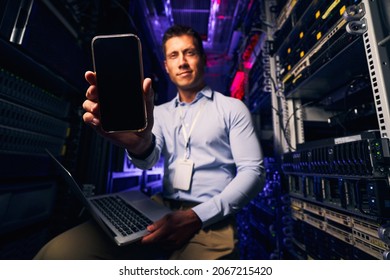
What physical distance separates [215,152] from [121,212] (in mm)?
497

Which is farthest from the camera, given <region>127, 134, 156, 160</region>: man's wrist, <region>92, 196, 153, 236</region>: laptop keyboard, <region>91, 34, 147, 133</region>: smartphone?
<region>127, 134, 156, 160</region>: man's wrist

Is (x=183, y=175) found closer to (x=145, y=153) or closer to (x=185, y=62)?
(x=145, y=153)

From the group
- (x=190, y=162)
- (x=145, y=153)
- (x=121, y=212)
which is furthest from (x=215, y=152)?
(x=121, y=212)

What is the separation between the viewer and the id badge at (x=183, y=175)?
3.09ft

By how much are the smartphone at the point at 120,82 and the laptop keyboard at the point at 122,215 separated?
0.34 metres

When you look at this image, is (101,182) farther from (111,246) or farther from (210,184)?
(210,184)

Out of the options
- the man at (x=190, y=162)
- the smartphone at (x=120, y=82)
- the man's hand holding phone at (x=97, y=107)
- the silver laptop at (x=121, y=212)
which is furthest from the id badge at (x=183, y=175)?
the smartphone at (x=120, y=82)

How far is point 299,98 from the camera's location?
1.25 metres

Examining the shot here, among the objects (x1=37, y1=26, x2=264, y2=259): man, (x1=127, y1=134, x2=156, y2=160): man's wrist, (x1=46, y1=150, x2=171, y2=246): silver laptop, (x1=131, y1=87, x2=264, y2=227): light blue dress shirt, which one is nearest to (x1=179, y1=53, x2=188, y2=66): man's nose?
(x1=37, y1=26, x2=264, y2=259): man

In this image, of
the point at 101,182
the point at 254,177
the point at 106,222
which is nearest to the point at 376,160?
the point at 254,177

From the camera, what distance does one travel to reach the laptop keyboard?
674 mm

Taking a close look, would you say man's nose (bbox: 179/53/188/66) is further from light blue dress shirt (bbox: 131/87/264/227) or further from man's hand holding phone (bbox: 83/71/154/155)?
man's hand holding phone (bbox: 83/71/154/155)

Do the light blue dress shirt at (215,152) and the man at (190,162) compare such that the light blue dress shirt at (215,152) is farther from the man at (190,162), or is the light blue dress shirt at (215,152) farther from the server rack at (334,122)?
the server rack at (334,122)

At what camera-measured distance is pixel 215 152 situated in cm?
99
